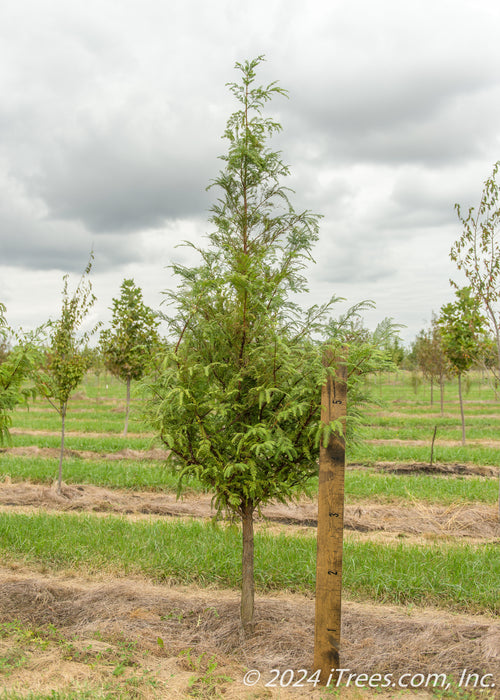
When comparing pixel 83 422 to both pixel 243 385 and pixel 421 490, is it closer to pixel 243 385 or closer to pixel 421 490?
pixel 421 490

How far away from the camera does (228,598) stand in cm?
557

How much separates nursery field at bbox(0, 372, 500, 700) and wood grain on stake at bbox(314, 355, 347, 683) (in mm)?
306

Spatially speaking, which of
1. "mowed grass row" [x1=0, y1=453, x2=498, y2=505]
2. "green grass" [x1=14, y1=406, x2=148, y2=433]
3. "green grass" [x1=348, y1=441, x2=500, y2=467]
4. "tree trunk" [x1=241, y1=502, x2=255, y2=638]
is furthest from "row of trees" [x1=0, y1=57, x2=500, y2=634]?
"green grass" [x1=14, y1=406, x2=148, y2=433]

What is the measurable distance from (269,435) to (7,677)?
286 cm

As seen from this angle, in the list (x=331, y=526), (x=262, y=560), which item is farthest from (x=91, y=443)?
(x=331, y=526)

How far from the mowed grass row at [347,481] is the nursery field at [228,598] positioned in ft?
0.28

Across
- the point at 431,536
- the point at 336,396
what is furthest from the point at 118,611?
the point at 431,536

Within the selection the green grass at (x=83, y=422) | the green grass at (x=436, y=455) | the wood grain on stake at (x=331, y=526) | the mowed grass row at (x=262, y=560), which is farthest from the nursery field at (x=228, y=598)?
the green grass at (x=83, y=422)

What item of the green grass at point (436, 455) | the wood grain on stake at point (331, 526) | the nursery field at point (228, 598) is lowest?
the nursery field at point (228, 598)

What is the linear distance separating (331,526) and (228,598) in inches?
82.8

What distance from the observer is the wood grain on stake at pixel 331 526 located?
162 inches

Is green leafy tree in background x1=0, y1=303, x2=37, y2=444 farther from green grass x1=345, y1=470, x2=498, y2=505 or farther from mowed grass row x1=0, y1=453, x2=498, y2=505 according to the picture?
green grass x1=345, y1=470, x2=498, y2=505

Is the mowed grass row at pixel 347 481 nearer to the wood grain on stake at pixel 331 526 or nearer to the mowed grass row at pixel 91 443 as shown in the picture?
the mowed grass row at pixel 91 443

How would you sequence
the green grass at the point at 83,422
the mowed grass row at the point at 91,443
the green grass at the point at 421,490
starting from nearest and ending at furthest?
1. the green grass at the point at 421,490
2. the mowed grass row at the point at 91,443
3. the green grass at the point at 83,422
